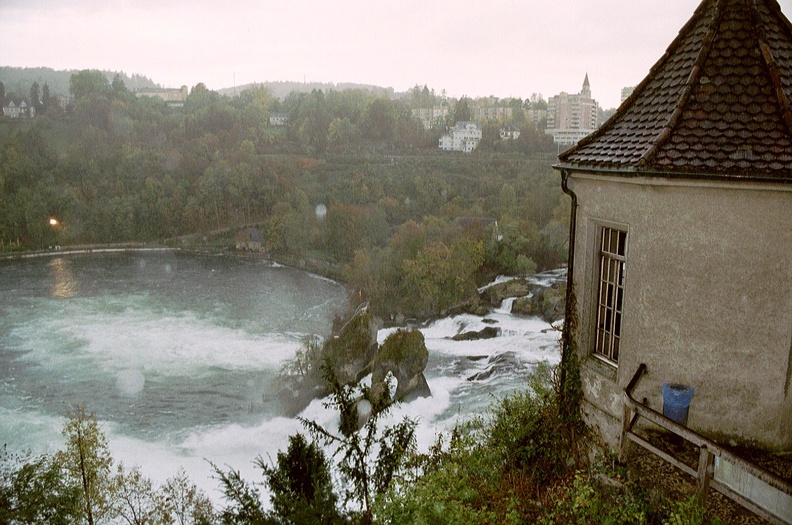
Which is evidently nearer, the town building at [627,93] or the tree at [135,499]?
the town building at [627,93]

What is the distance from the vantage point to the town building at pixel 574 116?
325ft

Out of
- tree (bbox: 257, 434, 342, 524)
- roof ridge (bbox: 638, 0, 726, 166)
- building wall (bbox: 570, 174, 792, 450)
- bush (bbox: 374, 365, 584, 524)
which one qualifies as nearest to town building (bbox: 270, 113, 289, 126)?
tree (bbox: 257, 434, 342, 524)

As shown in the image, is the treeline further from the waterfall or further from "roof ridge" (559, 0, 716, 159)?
the waterfall

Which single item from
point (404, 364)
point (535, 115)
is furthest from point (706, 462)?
point (535, 115)

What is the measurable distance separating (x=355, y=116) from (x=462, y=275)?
88554 mm

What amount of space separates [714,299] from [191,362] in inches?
1451

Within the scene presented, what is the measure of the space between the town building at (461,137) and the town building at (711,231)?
99.6 meters

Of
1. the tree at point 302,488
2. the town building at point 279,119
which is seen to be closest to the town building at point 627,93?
the tree at point 302,488

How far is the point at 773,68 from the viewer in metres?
6.20

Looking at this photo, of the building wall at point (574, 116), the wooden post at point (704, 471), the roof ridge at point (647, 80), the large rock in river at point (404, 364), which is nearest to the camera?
the wooden post at point (704, 471)

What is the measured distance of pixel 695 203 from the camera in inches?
243

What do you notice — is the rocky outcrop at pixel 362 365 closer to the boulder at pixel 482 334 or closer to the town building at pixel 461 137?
the boulder at pixel 482 334

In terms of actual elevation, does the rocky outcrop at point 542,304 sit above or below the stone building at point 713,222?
below

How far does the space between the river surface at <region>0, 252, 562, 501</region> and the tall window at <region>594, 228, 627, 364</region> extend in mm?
11135
